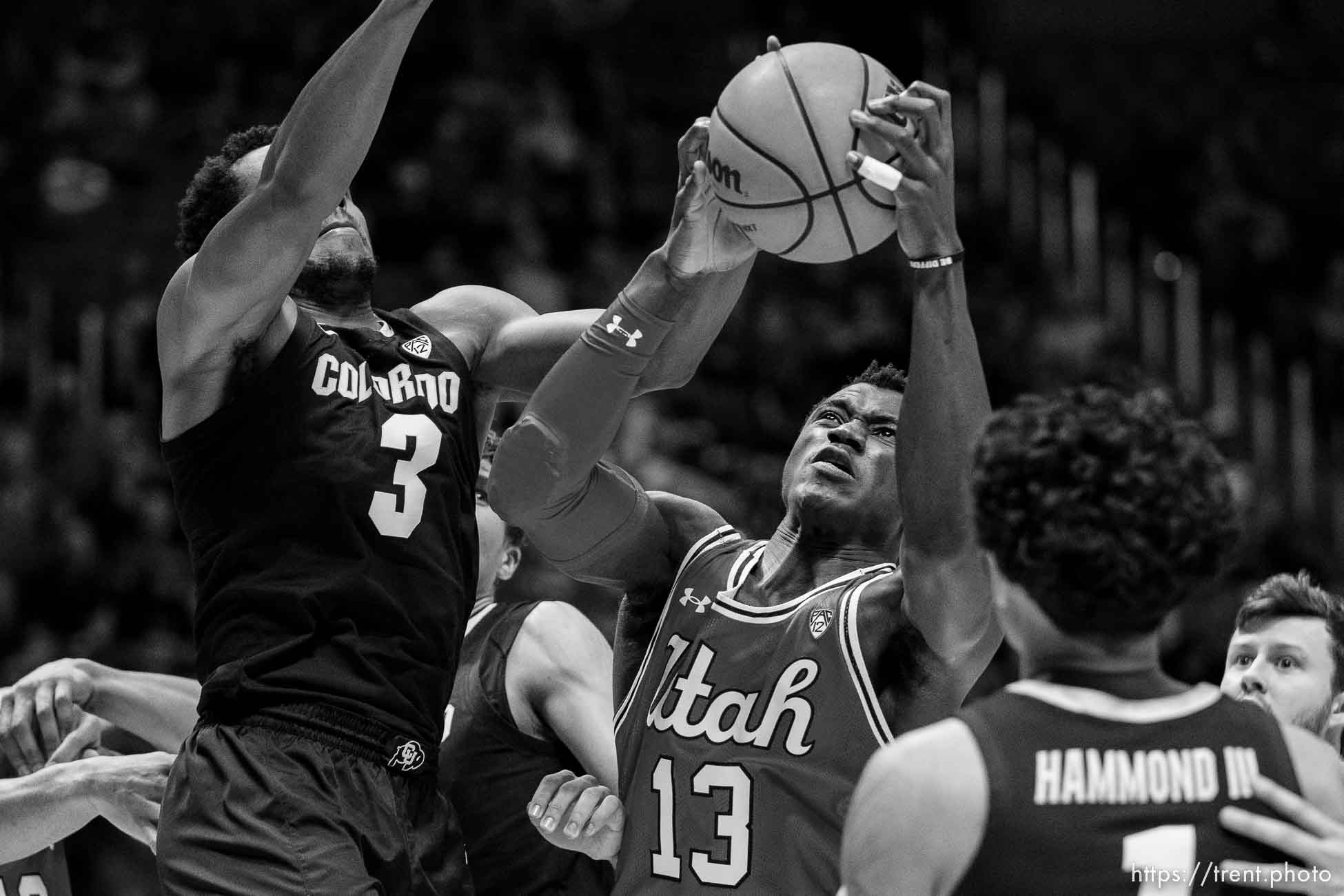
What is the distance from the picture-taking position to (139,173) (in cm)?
1259

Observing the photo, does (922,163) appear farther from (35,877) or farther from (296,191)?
(35,877)

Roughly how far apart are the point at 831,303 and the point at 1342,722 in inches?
339

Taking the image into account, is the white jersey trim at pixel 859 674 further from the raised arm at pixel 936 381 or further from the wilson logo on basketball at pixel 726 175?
the wilson logo on basketball at pixel 726 175

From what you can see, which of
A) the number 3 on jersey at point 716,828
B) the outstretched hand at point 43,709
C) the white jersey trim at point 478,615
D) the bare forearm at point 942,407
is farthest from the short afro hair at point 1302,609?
the outstretched hand at point 43,709

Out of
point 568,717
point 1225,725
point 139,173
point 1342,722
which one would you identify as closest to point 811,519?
point 568,717

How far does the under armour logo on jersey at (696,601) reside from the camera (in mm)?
4254

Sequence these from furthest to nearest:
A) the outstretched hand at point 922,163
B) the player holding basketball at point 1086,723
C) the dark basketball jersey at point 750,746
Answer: the dark basketball jersey at point 750,746, the outstretched hand at point 922,163, the player holding basketball at point 1086,723

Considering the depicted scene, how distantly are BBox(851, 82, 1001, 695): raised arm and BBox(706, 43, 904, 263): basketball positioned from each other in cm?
7

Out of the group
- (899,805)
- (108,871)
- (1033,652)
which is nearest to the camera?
(899,805)

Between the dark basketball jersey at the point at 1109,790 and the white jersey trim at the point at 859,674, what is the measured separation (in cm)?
137

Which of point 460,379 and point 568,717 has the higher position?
point 460,379

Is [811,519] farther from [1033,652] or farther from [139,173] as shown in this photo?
[139,173]

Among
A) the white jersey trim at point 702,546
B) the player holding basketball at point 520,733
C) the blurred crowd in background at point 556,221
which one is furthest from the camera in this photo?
the blurred crowd in background at point 556,221

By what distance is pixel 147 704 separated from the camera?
15.9 ft
